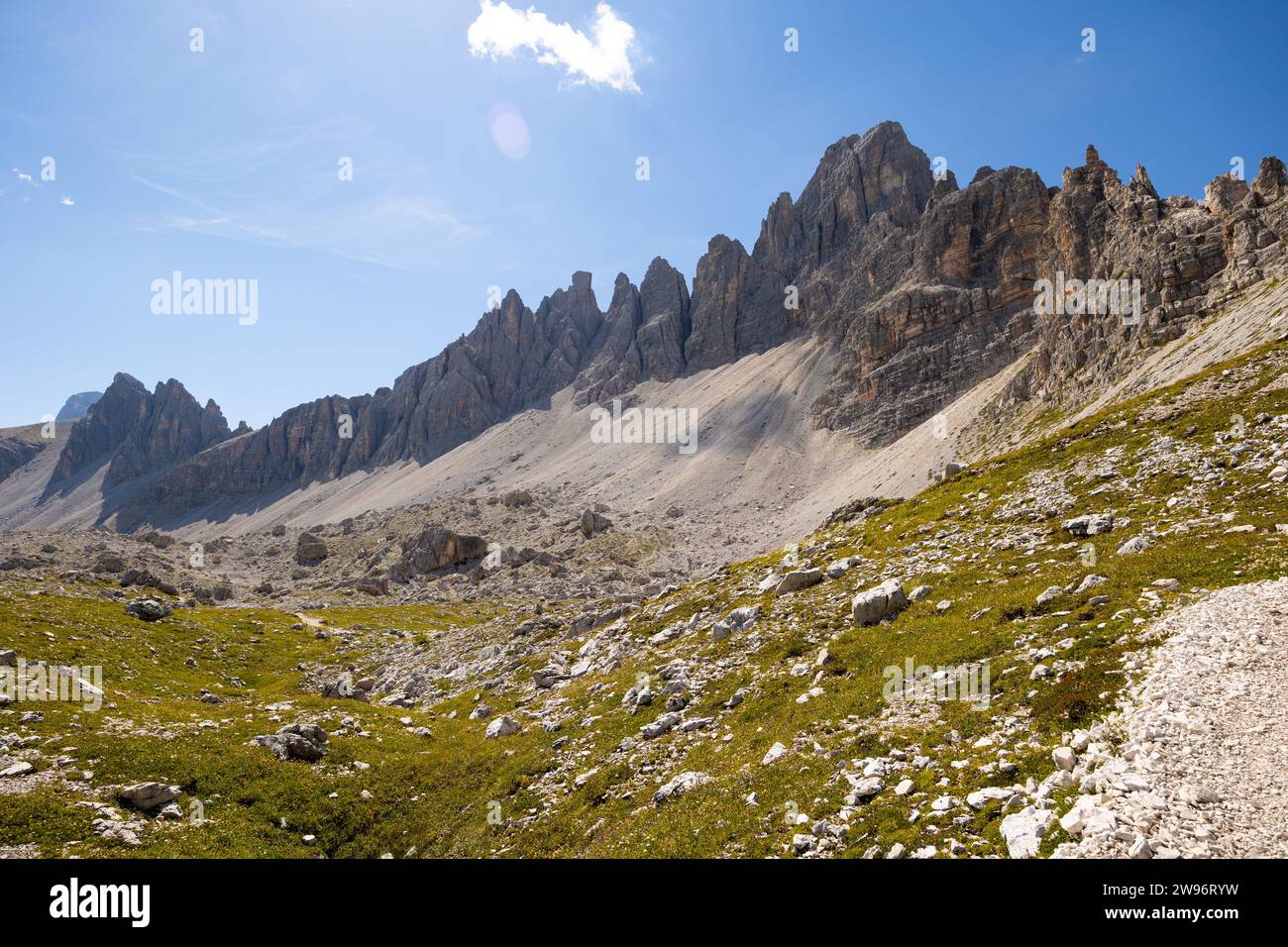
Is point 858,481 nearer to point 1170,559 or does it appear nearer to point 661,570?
point 661,570

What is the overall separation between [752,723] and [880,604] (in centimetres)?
861

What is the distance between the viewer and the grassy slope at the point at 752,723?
13375 mm

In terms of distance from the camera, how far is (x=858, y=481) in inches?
4481

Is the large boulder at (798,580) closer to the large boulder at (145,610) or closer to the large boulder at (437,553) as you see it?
the large boulder at (145,610)

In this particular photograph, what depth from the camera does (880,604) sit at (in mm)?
24312

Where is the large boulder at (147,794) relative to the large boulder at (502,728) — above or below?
above

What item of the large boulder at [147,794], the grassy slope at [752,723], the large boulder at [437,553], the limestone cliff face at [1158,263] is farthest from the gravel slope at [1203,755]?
the large boulder at [437,553]

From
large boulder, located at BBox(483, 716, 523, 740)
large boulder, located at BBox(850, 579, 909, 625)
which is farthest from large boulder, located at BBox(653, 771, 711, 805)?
large boulder, located at BBox(483, 716, 523, 740)

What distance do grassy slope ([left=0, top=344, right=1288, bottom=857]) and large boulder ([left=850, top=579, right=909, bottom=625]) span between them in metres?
0.74

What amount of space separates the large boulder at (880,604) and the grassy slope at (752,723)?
0.74m

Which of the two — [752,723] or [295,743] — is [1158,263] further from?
[295,743]

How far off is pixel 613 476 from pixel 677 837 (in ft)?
518

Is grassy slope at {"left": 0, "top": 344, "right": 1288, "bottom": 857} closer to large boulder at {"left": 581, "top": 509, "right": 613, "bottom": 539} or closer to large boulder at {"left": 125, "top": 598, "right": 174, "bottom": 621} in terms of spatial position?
large boulder at {"left": 125, "top": 598, "right": 174, "bottom": 621}
